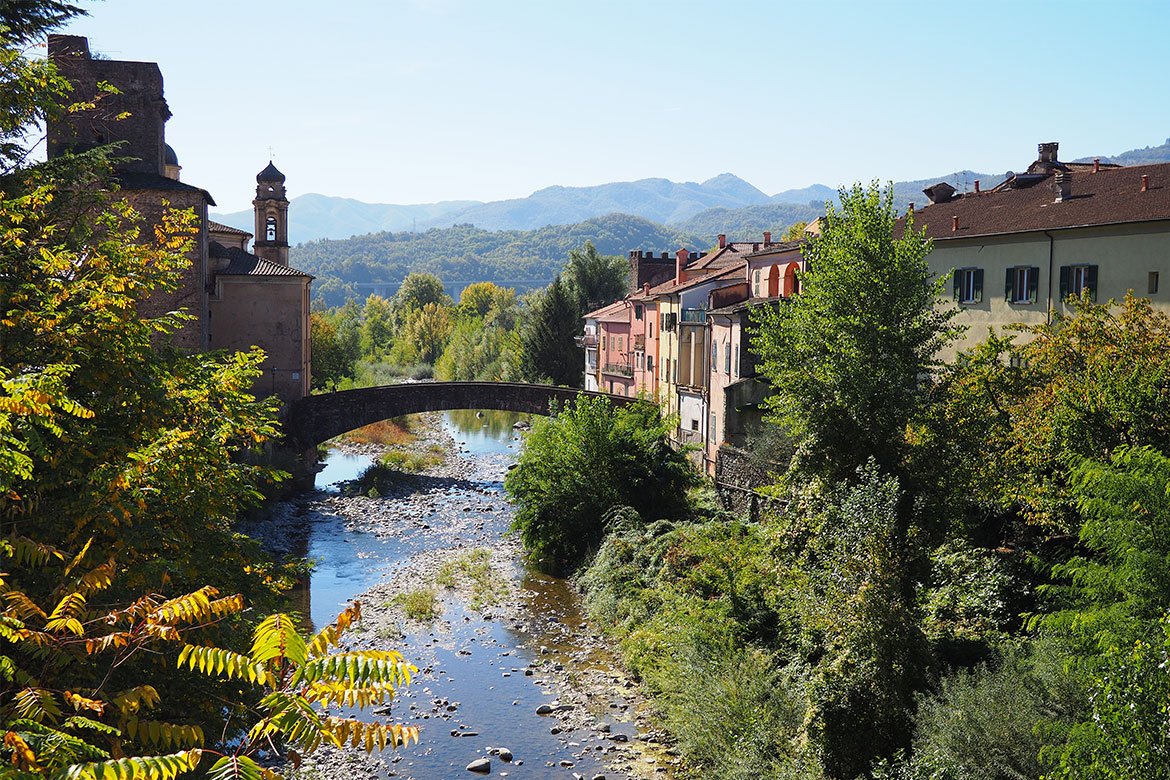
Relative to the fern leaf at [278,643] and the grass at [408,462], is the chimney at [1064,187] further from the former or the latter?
the grass at [408,462]

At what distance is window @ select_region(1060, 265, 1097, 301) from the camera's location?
84.9 feet

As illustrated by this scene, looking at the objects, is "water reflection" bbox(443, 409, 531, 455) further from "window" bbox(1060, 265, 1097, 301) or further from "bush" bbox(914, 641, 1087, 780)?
"bush" bbox(914, 641, 1087, 780)

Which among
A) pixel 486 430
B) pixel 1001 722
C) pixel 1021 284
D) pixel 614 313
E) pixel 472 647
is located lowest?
pixel 472 647

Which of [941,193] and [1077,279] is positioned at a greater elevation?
[941,193]

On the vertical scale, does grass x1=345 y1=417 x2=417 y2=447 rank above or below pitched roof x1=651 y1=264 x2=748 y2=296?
below

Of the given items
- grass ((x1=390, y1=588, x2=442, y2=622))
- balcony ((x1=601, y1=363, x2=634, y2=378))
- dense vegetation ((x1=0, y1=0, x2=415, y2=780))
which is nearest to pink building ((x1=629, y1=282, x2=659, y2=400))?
balcony ((x1=601, y1=363, x2=634, y2=378))

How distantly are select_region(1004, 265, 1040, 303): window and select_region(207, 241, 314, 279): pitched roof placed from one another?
2916 cm

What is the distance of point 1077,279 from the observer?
26.5 m

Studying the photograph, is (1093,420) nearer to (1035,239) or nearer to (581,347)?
(1035,239)

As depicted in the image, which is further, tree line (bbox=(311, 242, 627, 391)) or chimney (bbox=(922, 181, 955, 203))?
tree line (bbox=(311, 242, 627, 391))

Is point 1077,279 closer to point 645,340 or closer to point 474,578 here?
point 474,578

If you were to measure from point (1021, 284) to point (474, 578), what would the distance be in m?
18.2

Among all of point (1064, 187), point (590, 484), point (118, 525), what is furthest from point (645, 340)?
point (118, 525)

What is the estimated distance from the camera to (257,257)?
48.1 meters
